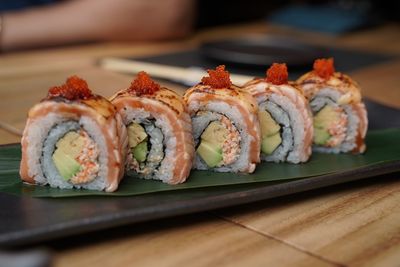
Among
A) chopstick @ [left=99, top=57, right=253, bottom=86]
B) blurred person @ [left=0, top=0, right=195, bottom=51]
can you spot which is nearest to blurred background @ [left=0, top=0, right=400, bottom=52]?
blurred person @ [left=0, top=0, right=195, bottom=51]

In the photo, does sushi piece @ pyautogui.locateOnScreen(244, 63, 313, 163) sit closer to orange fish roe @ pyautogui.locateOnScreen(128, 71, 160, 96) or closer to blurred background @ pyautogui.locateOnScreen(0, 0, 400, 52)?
orange fish roe @ pyautogui.locateOnScreen(128, 71, 160, 96)

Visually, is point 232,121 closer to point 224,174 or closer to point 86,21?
point 224,174

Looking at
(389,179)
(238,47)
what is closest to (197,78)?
(238,47)

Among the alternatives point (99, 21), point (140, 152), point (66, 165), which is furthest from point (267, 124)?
point (99, 21)

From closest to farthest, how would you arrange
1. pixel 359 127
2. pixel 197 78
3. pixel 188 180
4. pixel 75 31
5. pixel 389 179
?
pixel 188 180
pixel 389 179
pixel 359 127
pixel 197 78
pixel 75 31

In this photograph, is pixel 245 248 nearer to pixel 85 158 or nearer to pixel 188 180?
pixel 188 180

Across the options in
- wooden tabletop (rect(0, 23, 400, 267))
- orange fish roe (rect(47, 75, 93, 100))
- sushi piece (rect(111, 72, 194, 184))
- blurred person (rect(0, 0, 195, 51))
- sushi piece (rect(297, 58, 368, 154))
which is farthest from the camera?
blurred person (rect(0, 0, 195, 51))

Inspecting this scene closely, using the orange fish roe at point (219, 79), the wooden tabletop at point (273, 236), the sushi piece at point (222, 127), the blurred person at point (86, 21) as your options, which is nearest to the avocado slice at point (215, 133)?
the sushi piece at point (222, 127)

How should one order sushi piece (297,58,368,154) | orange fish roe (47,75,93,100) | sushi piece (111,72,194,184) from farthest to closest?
1. sushi piece (297,58,368,154)
2. sushi piece (111,72,194,184)
3. orange fish roe (47,75,93,100)
